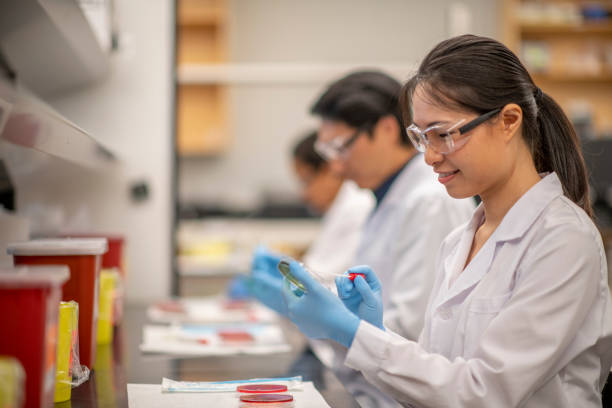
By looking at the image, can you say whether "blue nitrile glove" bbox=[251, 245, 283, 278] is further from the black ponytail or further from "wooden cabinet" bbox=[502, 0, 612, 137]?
"wooden cabinet" bbox=[502, 0, 612, 137]

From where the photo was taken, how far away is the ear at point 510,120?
1.25 meters

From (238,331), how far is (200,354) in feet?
1.11

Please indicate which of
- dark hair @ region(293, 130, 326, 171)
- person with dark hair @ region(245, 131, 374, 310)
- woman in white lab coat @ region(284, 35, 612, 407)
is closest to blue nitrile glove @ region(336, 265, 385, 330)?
woman in white lab coat @ region(284, 35, 612, 407)

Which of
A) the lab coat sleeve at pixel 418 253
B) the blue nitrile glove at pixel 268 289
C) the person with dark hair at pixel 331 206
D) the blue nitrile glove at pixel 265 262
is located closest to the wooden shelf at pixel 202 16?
the person with dark hair at pixel 331 206

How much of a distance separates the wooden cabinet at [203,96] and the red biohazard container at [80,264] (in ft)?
15.7

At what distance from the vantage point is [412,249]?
1.96 meters

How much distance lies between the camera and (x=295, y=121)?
21.4 feet

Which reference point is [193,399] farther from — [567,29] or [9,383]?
[567,29]

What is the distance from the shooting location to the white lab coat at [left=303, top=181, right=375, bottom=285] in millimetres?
3011

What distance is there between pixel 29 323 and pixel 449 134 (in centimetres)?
78

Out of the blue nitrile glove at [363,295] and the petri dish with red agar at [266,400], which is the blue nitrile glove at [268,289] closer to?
the blue nitrile glove at [363,295]

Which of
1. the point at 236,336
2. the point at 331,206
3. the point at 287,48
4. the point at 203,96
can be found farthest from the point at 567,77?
the point at 236,336

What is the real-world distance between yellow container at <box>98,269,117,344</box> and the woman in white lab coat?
0.52 metres

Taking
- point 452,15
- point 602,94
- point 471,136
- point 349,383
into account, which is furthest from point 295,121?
point 471,136
